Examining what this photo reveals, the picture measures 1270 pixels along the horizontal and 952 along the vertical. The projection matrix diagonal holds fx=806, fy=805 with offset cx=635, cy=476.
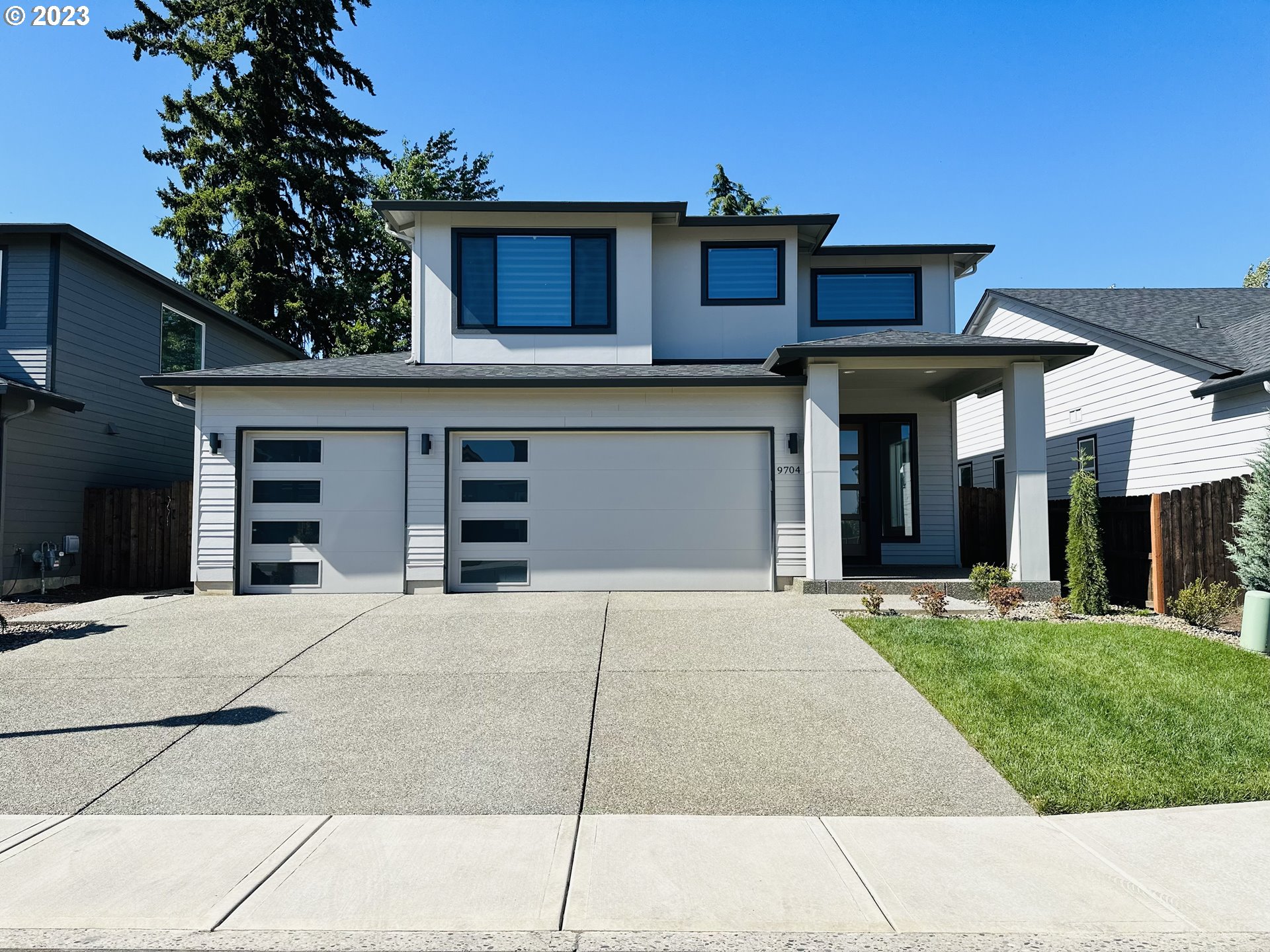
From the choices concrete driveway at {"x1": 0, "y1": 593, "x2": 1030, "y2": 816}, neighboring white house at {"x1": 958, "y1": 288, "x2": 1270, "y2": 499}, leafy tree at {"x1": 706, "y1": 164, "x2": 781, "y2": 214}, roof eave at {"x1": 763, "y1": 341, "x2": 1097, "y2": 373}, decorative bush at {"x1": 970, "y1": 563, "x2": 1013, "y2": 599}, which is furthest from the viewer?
leafy tree at {"x1": 706, "y1": 164, "x2": 781, "y2": 214}

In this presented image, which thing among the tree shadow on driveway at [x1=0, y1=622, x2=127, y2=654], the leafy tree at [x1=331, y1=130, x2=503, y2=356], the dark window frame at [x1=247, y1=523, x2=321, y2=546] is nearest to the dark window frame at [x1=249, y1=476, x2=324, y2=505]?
the dark window frame at [x1=247, y1=523, x2=321, y2=546]

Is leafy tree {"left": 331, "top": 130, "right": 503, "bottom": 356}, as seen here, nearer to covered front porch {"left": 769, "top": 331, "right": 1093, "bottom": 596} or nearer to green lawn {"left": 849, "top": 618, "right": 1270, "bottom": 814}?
covered front porch {"left": 769, "top": 331, "right": 1093, "bottom": 596}

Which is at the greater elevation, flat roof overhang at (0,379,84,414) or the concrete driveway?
flat roof overhang at (0,379,84,414)

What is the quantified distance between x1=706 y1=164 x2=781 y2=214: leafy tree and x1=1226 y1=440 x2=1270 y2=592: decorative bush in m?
25.0

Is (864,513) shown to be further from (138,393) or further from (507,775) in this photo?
(138,393)

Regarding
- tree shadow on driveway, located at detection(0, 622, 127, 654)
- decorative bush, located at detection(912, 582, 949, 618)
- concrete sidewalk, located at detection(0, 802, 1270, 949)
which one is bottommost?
concrete sidewalk, located at detection(0, 802, 1270, 949)

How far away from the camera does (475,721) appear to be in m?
6.17

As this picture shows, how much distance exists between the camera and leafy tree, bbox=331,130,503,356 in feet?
85.6

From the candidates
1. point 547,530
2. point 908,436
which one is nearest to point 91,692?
point 547,530

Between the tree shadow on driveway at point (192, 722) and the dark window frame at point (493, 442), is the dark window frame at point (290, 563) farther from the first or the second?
the tree shadow on driveway at point (192, 722)

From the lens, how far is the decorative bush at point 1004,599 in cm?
958

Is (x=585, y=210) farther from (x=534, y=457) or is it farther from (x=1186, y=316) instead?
(x=1186, y=316)

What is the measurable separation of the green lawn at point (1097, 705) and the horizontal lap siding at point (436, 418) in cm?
370

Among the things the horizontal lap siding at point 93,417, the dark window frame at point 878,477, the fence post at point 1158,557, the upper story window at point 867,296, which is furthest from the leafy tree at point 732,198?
the fence post at point 1158,557
